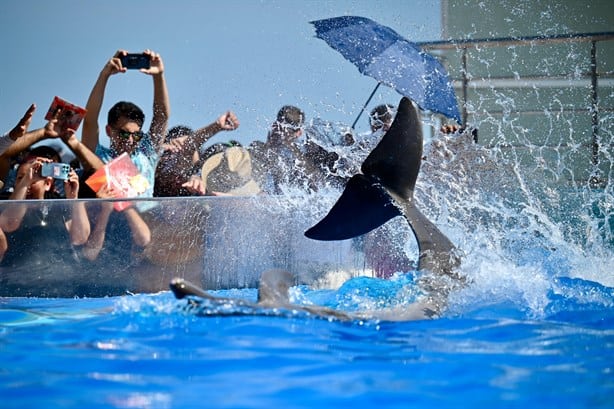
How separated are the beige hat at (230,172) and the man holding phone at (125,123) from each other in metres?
0.57

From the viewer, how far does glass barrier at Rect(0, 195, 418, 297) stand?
547 centimetres

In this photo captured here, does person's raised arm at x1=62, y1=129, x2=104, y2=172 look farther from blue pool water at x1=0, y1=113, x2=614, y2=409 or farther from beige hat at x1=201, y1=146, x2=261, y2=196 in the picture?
blue pool water at x1=0, y1=113, x2=614, y2=409

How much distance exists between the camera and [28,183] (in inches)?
235

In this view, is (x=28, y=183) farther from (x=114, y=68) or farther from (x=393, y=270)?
(x=393, y=270)

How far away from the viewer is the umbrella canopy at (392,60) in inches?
182

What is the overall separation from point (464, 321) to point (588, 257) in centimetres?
246

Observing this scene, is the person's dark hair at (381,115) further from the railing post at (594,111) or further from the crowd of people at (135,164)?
the railing post at (594,111)

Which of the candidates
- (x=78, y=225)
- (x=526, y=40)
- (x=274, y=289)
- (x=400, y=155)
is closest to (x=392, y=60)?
(x=400, y=155)

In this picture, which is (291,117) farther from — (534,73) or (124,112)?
(534,73)

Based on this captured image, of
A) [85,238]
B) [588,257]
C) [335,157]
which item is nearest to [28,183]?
[85,238]

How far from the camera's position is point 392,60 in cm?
478

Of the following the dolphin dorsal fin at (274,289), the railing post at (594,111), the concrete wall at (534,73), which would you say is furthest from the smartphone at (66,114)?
the railing post at (594,111)

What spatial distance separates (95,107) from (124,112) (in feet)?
0.74

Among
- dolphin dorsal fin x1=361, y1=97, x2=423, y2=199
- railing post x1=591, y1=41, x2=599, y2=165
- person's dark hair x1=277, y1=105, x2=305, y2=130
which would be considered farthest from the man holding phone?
railing post x1=591, y1=41, x2=599, y2=165
